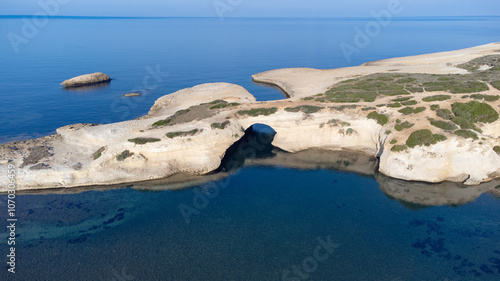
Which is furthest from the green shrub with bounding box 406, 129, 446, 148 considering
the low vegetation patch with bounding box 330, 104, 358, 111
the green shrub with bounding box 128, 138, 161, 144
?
the green shrub with bounding box 128, 138, 161, 144

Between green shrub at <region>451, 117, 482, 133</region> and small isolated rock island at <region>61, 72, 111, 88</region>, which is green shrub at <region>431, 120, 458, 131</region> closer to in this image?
green shrub at <region>451, 117, 482, 133</region>

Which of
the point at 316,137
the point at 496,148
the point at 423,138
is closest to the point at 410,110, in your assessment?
the point at 423,138

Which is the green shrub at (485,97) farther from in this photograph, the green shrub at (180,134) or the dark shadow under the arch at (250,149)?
the green shrub at (180,134)

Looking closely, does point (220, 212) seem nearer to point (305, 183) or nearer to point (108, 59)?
point (305, 183)

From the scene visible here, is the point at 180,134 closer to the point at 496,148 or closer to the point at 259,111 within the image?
the point at 259,111

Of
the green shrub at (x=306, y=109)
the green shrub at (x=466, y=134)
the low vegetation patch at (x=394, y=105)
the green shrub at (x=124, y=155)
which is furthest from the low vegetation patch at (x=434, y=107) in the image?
the green shrub at (x=124, y=155)

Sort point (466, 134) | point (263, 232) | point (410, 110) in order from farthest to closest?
point (410, 110)
point (466, 134)
point (263, 232)

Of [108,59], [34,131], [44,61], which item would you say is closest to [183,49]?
[108,59]
